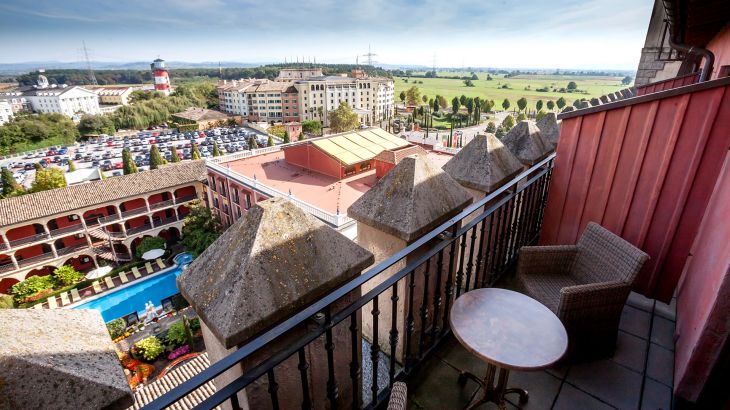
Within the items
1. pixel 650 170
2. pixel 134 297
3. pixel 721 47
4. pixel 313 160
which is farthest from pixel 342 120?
pixel 650 170

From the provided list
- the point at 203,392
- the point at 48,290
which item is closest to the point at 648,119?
the point at 203,392

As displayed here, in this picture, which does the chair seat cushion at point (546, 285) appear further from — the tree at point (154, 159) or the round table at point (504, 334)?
the tree at point (154, 159)

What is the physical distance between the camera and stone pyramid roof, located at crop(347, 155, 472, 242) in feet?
8.02

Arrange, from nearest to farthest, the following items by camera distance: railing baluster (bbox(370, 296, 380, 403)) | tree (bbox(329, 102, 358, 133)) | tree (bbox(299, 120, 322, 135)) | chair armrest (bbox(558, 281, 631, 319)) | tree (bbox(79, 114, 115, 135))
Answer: railing baluster (bbox(370, 296, 380, 403)) → chair armrest (bbox(558, 281, 631, 319)) → tree (bbox(329, 102, 358, 133)) → tree (bbox(299, 120, 322, 135)) → tree (bbox(79, 114, 115, 135))

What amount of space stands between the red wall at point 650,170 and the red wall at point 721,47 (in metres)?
2.54

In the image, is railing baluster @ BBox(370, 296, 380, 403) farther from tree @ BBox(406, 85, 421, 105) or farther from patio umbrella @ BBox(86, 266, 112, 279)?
tree @ BBox(406, 85, 421, 105)

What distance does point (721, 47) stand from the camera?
549 centimetres

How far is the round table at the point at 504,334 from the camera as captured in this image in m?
2.12

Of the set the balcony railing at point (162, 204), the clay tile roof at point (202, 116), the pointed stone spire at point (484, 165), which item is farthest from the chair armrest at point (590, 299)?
the clay tile roof at point (202, 116)

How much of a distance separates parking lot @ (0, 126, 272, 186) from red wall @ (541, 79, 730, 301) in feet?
157

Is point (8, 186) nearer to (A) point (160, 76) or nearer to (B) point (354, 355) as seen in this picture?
(B) point (354, 355)

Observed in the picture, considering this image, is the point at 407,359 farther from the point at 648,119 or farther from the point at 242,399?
the point at 648,119

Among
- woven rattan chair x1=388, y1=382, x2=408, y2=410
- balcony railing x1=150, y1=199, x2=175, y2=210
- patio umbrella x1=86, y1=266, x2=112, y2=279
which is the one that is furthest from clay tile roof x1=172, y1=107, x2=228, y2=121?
woven rattan chair x1=388, y1=382, x2=408, y2=410

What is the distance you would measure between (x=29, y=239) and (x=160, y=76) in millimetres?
105293
